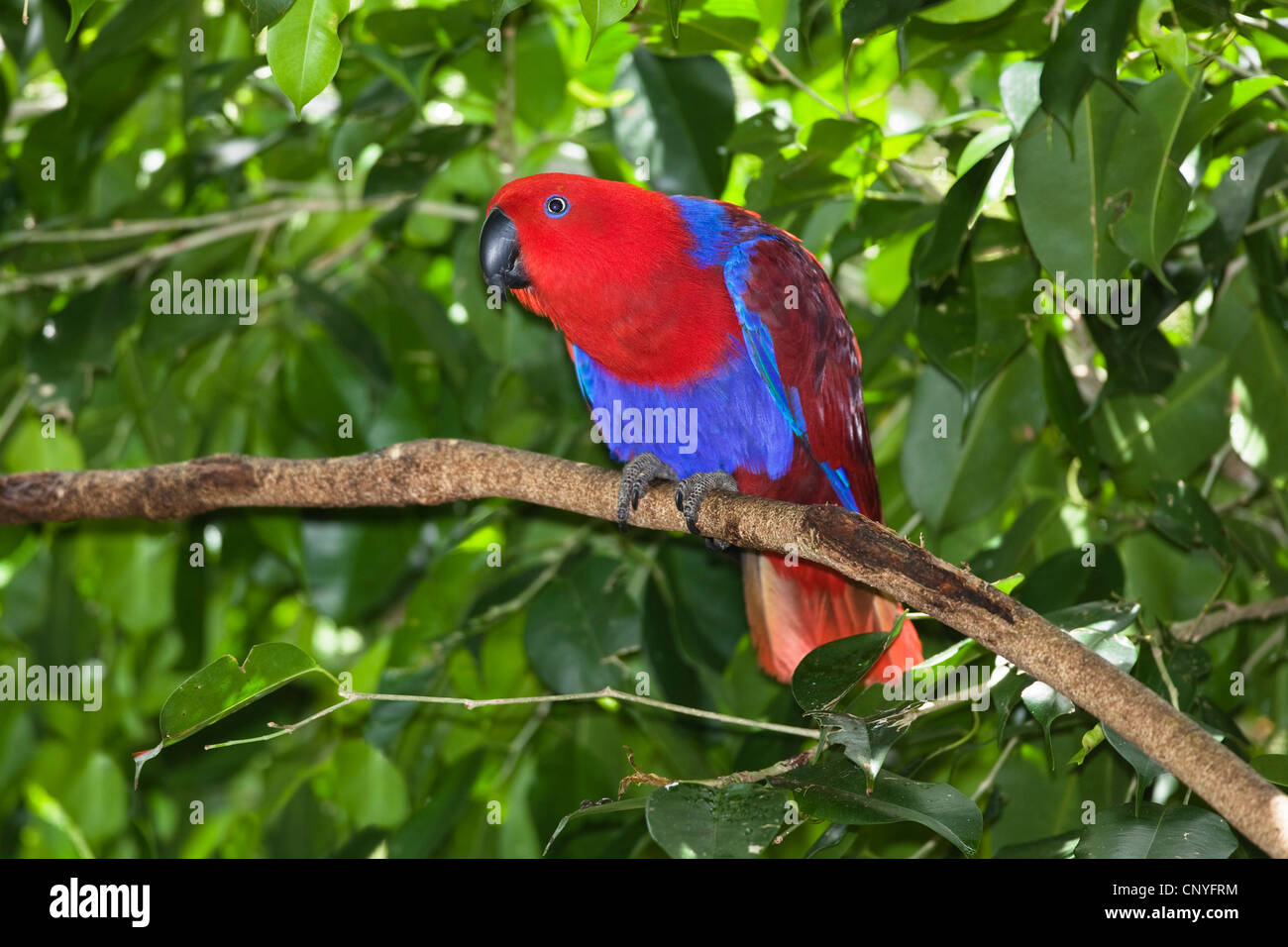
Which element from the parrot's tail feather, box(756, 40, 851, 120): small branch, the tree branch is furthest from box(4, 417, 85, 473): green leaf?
box(756, 40, 851, 120): small branch

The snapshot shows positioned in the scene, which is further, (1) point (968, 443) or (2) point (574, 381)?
(2) point (574, 381)

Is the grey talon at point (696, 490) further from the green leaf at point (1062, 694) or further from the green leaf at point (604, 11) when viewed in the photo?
the green leaf at point (604, 11)

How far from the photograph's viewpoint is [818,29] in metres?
2.51

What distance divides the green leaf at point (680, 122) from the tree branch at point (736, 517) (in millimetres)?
735

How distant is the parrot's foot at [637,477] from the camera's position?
2093 mm

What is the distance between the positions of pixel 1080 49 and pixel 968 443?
3.15ft

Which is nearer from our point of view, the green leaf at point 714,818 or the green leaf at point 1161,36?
the green leaf at point 714,818

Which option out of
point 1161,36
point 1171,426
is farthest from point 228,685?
point 1171,426

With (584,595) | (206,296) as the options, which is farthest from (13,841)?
(584,595)

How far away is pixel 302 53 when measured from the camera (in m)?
1.62

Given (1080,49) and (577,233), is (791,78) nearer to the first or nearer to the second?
(577,233)

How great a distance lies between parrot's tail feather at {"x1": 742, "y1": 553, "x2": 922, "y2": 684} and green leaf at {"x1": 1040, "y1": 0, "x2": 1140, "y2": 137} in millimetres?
1181

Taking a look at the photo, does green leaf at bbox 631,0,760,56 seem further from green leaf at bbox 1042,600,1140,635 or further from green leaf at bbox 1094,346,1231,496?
green leaf at bbox 1042,600,1140,635

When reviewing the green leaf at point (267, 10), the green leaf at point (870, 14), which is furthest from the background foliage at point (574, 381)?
the green leaf at point (267, 10)
